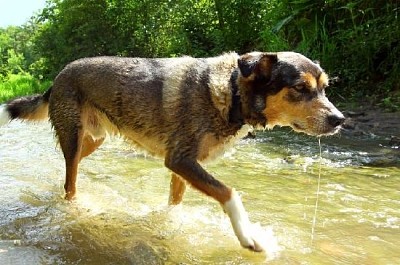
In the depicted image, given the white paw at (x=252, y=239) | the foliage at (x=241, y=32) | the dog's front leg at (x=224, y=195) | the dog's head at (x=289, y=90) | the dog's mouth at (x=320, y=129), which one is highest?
the foliage at (x=241, y=32)

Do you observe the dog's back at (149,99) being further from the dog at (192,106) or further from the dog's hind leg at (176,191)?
the dog's hind leg at (176,191)

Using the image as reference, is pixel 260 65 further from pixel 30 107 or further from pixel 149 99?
pixel 30 107

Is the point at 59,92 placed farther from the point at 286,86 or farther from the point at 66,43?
the point at 66,43

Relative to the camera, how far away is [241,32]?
17.0 m

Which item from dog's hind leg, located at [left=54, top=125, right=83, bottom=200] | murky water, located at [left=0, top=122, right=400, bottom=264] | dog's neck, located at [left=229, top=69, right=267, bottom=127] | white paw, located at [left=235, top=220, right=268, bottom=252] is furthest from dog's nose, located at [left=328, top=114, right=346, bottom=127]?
dog's hind leg, located at [left=54, top=125, right=83, bottom=200]

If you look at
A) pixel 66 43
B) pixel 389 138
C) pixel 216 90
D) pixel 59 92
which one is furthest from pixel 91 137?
pixel 66 43

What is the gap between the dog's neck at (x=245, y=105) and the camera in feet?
14.7

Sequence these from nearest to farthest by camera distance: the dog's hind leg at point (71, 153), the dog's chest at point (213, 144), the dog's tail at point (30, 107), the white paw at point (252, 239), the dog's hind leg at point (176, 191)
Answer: the white paw at point (252, 239) < the dog's chest at point (213, 144) < the dog's hind leg at point (176, 191) < the dog's hind leg at point (71, 153) < the dog's tail at point (30, 107)

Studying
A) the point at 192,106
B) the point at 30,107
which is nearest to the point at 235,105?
the point at 192,106

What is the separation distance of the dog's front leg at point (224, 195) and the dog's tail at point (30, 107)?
2.17 metres

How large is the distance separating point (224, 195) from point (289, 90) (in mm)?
1065

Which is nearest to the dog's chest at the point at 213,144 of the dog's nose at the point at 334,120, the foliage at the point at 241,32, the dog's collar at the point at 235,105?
A: the dog's collar at the point at 235,105

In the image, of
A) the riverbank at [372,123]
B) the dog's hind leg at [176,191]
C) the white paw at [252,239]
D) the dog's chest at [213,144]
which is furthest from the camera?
the riverbank at [372,123]

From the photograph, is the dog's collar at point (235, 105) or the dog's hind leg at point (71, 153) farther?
the dog's hind leg at point (71, 153)
